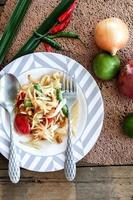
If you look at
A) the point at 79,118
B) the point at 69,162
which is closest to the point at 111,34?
the point at 79,118

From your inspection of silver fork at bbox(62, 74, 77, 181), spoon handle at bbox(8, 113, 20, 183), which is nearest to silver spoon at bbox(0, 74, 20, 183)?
spoon handle at bbox(8, 113, 20, 183)

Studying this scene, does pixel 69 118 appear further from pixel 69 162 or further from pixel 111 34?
pixel 111 34

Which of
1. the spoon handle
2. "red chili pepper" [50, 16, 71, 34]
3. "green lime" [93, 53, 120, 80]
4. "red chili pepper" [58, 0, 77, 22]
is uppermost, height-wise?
"red chili pepper" [58, 0, 77, 22]

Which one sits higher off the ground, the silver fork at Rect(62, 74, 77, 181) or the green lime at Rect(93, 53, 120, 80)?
the green lime at Rect(93, 53, 120, 80)

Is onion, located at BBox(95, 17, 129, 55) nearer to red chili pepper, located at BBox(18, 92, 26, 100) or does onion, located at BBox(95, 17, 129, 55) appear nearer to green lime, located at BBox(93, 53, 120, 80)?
green lime, located at BBox(93, 53, 120, 80)

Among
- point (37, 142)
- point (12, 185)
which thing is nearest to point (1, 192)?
point (12, 185)

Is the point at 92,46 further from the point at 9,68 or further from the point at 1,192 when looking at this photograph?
the point at 1,192
